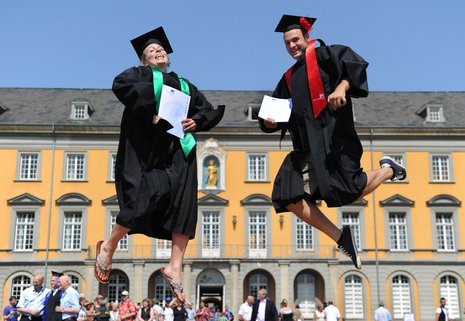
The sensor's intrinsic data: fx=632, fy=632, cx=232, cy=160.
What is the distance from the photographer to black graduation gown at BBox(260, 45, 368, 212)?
4.73 meters

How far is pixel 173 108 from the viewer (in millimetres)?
4617

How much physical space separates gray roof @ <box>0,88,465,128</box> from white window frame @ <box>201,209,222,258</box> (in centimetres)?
528

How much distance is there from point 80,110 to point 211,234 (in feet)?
36.5

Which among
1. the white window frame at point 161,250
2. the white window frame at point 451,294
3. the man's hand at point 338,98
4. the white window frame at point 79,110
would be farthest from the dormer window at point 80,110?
the man's hand at point 338,98

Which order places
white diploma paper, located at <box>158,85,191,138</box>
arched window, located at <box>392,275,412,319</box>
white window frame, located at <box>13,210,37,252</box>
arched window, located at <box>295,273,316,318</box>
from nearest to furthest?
white diploma paper, located at <box>158,85,191,138</box>
arched window, located at <box>392,275,412,319</box>
arched window, located at <box>295,273,316,318</box>
white window frame, located at <box>13,210,37,252</box>

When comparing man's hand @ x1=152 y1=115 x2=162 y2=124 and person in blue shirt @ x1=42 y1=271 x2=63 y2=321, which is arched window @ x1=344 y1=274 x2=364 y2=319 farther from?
man's hand @ x1=152 y1=115 x2=162 y2=124

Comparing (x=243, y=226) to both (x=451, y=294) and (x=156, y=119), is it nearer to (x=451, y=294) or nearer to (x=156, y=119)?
(x=451, y=294)

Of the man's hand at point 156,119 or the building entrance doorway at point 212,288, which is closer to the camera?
the man's hand at point 156,119

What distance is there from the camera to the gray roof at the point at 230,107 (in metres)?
38.0

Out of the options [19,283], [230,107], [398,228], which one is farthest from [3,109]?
[398,228]

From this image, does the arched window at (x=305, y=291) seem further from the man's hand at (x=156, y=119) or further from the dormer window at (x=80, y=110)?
the man's hand at (x=156, y=119)

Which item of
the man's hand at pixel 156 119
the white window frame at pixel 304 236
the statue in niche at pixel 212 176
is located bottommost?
the man's hand at pixel 156 119

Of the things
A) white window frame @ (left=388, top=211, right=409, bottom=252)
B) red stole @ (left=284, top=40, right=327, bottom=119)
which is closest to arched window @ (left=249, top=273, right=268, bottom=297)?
white window frame @ (left=388, top=211, right=409, bottom=252)

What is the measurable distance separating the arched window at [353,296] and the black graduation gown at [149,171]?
3204 cm
